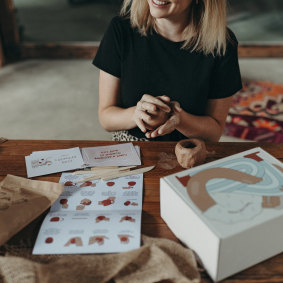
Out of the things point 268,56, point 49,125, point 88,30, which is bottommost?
point 49,125

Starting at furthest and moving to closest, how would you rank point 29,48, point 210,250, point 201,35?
1. point 29,48
2. point 201,35
3. point 210,250

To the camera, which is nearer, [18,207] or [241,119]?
[18,207]

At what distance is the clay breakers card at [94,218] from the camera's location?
799mm

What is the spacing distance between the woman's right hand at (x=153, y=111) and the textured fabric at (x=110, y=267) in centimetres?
44

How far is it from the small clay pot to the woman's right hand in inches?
5.0

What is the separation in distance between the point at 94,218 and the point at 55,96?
2.54 metres

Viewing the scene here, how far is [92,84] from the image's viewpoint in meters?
3.45

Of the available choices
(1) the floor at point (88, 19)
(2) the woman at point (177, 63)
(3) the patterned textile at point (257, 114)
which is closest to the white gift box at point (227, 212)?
(2) the woman at point (177, 63)

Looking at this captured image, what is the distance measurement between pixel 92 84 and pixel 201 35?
2.24 metres

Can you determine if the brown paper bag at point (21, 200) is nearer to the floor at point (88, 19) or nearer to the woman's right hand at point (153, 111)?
the woman's right hand at point (153, 111)

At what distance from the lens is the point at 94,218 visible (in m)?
0.87

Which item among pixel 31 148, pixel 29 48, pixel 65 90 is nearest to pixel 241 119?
pixel 65 90

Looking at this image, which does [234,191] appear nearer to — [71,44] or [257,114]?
[257,114]

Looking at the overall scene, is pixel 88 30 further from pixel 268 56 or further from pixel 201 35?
pixel 201 35
